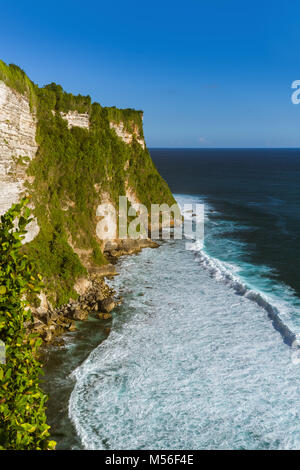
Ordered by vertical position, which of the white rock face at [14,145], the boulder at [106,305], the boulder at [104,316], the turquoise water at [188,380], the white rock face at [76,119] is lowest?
the turquoise water at [188,380]

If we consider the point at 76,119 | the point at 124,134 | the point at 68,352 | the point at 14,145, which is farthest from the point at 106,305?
the point at 124,134

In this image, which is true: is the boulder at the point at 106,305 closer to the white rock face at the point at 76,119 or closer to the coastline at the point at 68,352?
the coastline at the point at 68,352

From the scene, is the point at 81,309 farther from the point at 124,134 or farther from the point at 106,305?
the point at 124,134

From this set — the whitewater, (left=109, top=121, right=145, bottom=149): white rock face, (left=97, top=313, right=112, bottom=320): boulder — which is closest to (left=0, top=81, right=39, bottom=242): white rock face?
(left=97, top=313, right=112, bottom=320): boulder

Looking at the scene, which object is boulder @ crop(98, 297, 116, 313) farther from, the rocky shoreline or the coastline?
the coastline

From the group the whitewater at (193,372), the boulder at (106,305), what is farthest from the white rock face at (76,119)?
the boulder at (106,305)

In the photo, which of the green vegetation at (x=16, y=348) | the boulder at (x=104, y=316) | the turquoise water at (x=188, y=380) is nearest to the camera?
the green vegetation at (x=16, y=348)

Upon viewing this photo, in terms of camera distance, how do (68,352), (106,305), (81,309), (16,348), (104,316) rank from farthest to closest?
(106,305) < (81,309) < (104,316) < (68,352) < (16,348)

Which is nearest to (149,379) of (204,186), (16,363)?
(16,363)
